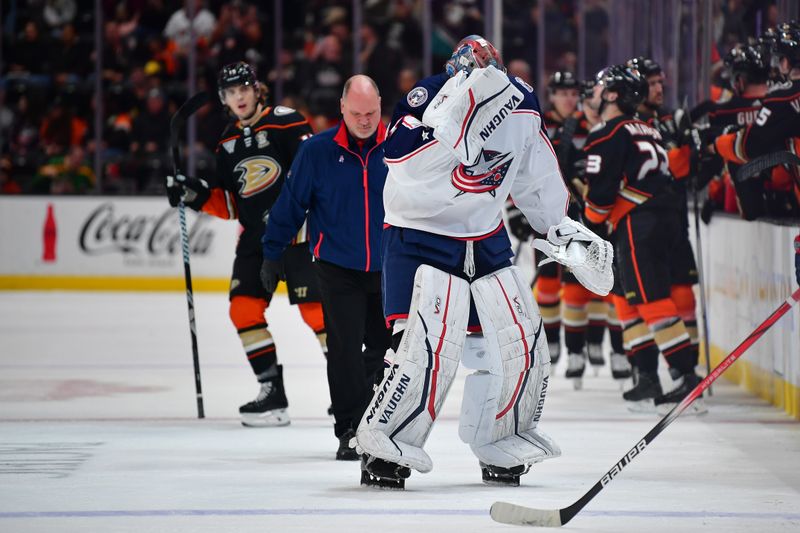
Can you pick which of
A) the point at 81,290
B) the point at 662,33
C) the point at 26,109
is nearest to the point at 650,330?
the point at 662,33

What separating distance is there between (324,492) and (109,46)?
1185 centimetres

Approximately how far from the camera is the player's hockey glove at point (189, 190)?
21.4 ft

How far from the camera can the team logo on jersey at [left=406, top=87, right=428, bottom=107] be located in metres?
4.76

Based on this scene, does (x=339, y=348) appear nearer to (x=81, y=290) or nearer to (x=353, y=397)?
(x=353, y=397)

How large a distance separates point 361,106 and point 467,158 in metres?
1.10

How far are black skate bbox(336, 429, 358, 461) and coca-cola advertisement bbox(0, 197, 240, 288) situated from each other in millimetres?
8522

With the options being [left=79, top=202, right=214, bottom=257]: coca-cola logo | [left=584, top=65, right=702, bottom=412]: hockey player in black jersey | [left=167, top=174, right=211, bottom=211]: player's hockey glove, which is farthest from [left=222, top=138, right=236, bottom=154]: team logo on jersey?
[left=79, top=202, right=214, bottom=257]: coca-cola logo

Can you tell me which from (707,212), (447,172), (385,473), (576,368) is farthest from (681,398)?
(447,172)

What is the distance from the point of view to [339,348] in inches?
218

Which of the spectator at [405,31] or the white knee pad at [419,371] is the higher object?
the spectator at [405,31]

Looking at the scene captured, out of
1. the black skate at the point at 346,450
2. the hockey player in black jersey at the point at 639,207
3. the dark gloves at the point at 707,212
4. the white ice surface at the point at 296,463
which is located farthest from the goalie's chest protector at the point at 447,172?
the dark gloves at the point at 707,212

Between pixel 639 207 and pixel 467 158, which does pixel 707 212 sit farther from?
pixel 467 158

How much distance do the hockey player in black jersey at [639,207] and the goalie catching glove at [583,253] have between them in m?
2.28

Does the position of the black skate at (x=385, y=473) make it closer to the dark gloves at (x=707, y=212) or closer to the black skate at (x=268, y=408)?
the black skate at (x=268, y=408)
